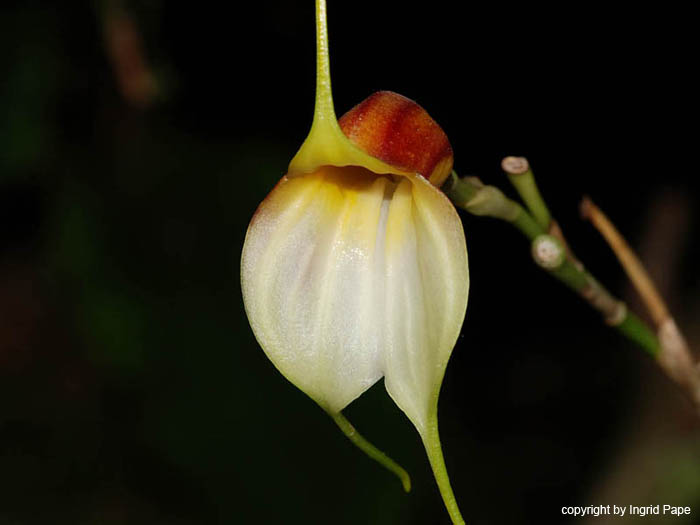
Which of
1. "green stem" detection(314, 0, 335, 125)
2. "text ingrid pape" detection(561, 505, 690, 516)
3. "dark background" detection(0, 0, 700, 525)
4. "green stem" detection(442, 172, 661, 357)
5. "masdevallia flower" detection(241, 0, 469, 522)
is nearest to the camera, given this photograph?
"green stem" detection(314, 0, 335, 125)

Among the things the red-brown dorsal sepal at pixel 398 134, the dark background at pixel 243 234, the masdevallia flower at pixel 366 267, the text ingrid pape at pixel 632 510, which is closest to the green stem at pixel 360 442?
the masdevallia flower at pixel 366 267

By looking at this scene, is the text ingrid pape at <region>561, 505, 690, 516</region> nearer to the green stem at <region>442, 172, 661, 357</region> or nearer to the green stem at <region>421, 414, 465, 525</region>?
the green stem at <region>442, 172, 661, 357</region>

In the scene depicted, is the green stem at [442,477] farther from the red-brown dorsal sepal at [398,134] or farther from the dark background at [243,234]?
the dark background at [243,234]

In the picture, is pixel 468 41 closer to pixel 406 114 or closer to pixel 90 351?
pixel 90 351

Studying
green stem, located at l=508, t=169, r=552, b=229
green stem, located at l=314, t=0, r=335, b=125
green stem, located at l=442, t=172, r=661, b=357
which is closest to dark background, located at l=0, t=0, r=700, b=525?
green stem, located at l=442, t=172, r=661, b=357

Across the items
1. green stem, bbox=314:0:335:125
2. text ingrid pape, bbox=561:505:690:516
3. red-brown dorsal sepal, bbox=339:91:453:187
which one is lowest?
text ingrid pape, bbox=561:505:690:516

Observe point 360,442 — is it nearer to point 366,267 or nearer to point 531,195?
point 366,267

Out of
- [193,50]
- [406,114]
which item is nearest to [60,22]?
[193,50]
